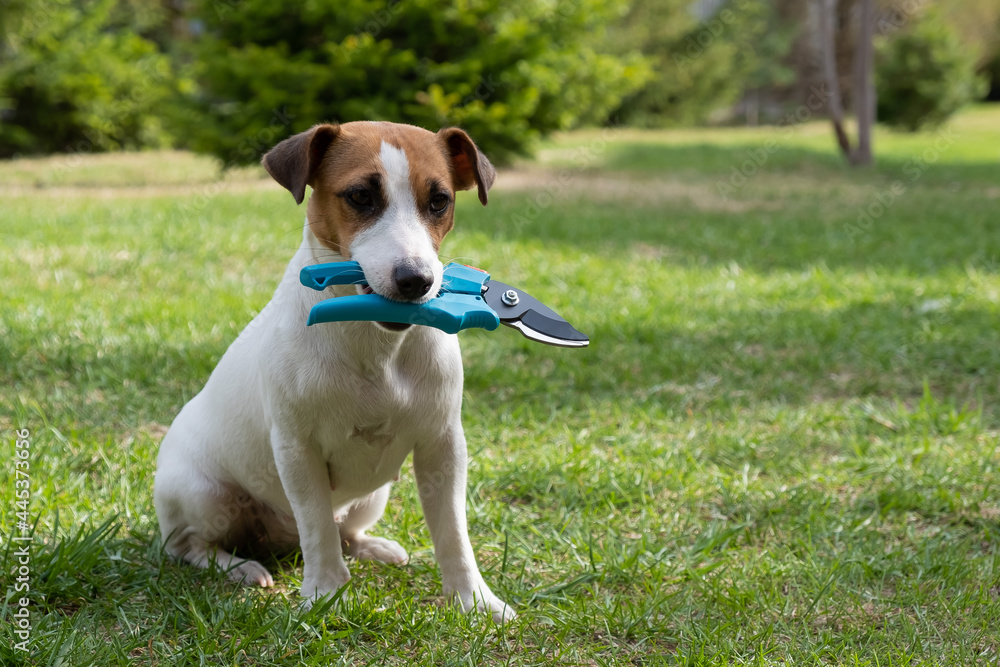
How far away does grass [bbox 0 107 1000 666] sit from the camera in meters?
2.52

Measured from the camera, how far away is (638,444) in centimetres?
392

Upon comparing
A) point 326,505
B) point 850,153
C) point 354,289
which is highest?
point 354,289

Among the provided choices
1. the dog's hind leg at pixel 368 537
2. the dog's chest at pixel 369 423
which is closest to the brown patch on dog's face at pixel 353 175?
the dog's chest at pixel 369 423

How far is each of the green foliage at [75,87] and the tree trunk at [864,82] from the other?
11.9 metres

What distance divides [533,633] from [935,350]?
3.76 meters

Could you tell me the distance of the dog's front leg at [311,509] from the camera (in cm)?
254

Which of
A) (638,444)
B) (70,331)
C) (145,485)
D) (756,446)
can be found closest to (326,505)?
(145,485)

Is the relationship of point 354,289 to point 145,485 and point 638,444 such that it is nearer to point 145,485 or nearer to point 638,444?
point 145,485

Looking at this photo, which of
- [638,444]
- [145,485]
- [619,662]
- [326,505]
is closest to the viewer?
[619,662]

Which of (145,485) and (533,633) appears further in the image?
(145,485)

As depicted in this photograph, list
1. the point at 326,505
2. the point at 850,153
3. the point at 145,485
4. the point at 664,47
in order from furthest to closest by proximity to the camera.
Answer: the point at 664,47 < the point at 850,153 < the point at 145,485 < the point at 326,505

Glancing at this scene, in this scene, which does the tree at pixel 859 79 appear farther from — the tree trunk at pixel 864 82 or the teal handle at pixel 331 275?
the teal handle at pixel 331 275

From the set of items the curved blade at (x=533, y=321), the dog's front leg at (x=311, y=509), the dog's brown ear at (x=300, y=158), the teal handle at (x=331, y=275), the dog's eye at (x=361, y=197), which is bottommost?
the dog's front leg at (x=311, y=509)

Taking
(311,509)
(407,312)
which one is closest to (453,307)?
(407,312)
